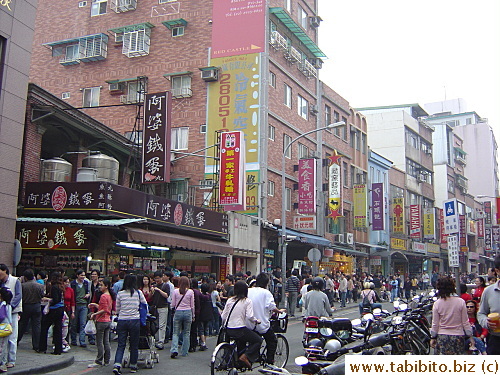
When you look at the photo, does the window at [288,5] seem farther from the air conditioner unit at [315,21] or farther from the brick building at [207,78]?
the air conditioner unit at [315,21]

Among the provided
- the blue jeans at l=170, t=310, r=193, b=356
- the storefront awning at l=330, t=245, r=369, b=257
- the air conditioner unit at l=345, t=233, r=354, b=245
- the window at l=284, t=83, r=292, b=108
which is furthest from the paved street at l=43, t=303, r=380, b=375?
the air conditioner unit at l=345, t=233, r=354, b=245

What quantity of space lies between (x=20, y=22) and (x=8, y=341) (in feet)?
35.3

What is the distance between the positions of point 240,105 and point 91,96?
1033cm

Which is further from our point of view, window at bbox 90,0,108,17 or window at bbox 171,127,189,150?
window at bbox 90,0,108,17

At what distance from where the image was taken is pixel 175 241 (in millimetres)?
20312

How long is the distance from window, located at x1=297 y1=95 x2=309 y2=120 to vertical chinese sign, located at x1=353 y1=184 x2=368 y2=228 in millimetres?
8012

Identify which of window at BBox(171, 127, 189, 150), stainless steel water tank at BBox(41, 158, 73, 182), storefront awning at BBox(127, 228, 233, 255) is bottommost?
storefront awning at BBox(127, 228, 233, 255)

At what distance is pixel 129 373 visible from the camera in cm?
1044

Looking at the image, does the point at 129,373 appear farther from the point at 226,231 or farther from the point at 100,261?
the point at 226,231

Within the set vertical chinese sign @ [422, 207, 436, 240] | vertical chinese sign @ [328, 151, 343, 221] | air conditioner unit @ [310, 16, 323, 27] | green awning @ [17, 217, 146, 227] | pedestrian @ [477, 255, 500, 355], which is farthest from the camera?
vertical chinese sign @ [422, 207, 436, 240]

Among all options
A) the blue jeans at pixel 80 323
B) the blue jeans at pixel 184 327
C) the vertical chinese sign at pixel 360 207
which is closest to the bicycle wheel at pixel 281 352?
the blue jeans at pixel 184 327

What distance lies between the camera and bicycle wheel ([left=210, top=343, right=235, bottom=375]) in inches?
341

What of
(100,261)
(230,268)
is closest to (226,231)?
(230,268)

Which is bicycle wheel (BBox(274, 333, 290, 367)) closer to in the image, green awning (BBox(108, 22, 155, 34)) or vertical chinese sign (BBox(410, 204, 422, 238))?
green awning (BBox(108, 22, 155, 34))
